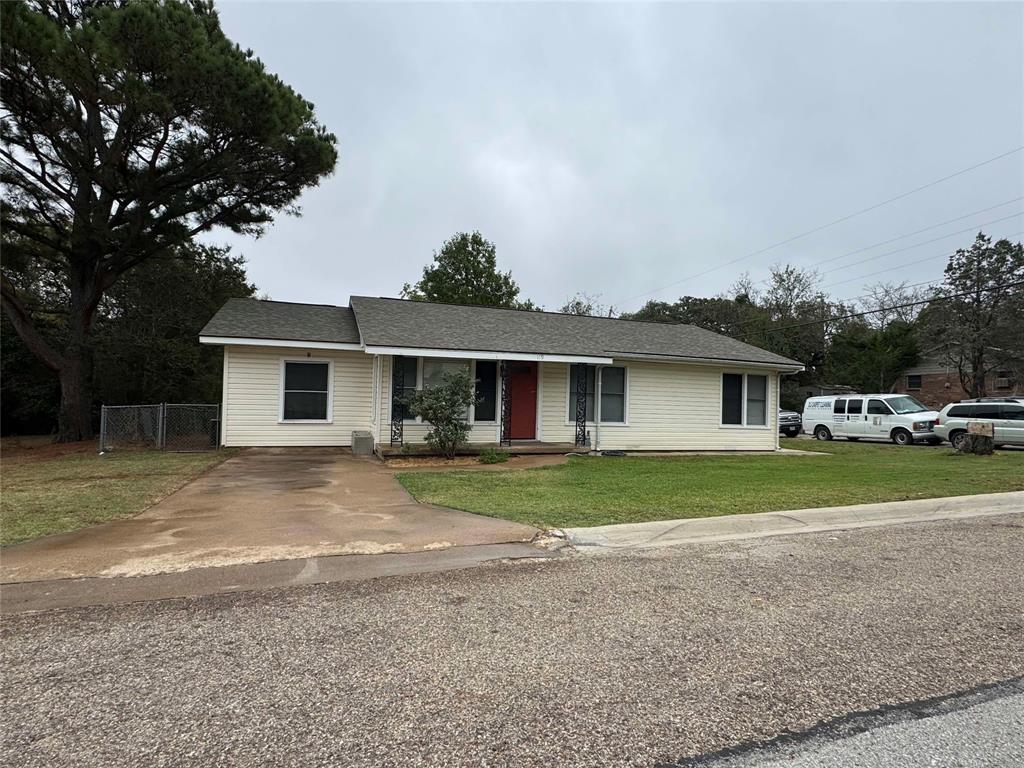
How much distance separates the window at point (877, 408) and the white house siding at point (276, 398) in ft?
61.2

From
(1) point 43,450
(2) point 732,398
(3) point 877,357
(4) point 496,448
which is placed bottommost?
(1) point 43,450

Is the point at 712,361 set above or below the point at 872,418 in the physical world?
above

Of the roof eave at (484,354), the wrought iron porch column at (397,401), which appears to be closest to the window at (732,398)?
the roof eave at (484,354)

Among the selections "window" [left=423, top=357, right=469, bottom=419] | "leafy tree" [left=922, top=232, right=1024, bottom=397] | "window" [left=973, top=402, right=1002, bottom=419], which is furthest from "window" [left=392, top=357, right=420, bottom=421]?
"leafy tree" [left=922, top=232, right=1024, bottom=397]

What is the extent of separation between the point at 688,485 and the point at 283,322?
11.0m

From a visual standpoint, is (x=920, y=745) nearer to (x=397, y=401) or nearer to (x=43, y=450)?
(x=397, y=401)

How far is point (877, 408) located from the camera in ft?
A: 73.4

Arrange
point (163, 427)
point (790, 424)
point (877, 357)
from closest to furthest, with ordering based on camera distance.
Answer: point (163, 427) < point (790, 424) < point (877, 357)

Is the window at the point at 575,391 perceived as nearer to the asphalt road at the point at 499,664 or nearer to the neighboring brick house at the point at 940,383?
the asphalt road at the point at 499,664

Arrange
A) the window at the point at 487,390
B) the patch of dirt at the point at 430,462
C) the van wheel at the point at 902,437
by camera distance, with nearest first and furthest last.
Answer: the patch of dirt at the point at 430,462 < the window at the point at 487,390 < the van wheel at the point at 902,437

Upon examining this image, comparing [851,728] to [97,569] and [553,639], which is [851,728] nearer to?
[553,639]

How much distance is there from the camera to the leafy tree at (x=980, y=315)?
104 ft

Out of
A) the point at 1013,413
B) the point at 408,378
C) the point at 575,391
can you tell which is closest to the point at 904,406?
the point at 1013,413

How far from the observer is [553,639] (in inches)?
145
